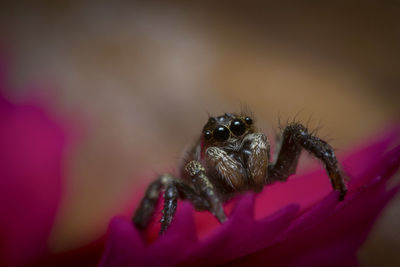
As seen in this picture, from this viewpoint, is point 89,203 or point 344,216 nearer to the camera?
point 344,216

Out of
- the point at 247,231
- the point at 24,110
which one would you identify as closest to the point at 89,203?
the point at 24,110

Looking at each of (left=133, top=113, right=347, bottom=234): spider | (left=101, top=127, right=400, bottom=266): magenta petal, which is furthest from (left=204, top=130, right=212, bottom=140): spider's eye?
(left=101, top=127, right=400, bottom=266): magenta petal

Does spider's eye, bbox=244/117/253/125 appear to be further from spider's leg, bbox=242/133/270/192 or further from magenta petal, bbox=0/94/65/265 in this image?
magenta petal, bbox=0/94/65/265

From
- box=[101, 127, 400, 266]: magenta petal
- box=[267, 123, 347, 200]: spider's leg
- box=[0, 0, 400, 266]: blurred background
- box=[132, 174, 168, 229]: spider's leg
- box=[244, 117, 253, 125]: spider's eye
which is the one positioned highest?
box=[0, 0, 400, 266]: blurred background

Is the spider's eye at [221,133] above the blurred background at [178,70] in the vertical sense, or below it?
below

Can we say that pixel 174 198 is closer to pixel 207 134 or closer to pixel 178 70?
pixel 207 134

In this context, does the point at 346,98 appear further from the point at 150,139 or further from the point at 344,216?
the point at 344,216

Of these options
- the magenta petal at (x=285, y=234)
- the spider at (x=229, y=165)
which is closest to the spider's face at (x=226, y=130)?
the spider at (x=229, y=165)

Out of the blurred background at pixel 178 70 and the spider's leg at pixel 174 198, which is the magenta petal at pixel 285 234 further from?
the blurred background at pixel 178 70
